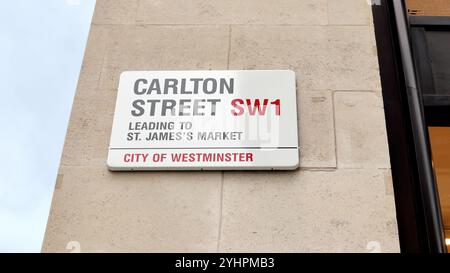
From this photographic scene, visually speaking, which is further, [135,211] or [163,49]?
[163,49]

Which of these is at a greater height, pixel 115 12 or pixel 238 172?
pixel 115 12

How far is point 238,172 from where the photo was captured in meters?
4.07

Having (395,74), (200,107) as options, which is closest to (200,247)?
(200,107)

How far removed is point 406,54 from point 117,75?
108 inches

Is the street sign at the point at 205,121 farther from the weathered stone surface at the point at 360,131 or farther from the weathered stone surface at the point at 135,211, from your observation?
the weathered stone surface at the point at 360,131

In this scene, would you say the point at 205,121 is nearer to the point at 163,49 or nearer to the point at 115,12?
the point at 163,49

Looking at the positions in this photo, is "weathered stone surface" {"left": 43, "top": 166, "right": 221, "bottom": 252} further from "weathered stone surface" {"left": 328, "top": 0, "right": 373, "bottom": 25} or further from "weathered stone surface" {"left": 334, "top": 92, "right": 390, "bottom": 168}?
"weathered stone surface" {"left": 328, "top": 0, "right": 373, "bottom": 25}

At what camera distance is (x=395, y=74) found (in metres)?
4.73

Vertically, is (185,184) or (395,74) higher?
(395,74)

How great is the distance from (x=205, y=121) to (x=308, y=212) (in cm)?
113

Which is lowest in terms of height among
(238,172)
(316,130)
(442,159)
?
(238,172)

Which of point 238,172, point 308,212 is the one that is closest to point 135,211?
point 238,172

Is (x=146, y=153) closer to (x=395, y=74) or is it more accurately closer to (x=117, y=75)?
(x=117, y=75)

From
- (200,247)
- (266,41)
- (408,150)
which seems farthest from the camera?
(266,41)
